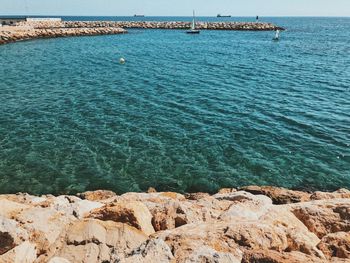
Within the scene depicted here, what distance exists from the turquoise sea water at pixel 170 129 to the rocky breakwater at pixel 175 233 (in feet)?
21.5

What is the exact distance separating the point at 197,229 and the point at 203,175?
31.1 ft

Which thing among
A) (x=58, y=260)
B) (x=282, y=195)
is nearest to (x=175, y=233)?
(x=58, y=260)

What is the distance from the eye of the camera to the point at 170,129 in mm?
24750

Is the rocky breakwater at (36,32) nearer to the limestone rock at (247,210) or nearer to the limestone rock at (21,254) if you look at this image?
the limestone rock at (21,254)

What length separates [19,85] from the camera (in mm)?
36219

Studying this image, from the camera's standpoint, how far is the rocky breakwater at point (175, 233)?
27.5ft

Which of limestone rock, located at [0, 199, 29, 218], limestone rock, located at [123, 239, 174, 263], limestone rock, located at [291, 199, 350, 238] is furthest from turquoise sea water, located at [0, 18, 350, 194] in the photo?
limestone rock, located at [123, 239, 174, 263]

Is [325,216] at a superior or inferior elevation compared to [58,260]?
inferior

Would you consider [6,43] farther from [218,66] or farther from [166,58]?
[218,66]

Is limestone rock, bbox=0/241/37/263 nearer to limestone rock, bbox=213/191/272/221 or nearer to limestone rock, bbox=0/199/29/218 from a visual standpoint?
limestone rock, bbox=0/199/29/218

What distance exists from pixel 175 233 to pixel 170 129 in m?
15.6

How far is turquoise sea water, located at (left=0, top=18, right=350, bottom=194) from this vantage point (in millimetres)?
18938

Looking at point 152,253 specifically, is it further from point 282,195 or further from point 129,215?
point 282,195

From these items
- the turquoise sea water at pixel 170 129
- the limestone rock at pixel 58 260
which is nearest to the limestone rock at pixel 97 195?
the turquoise sea water at pixel 170 129
